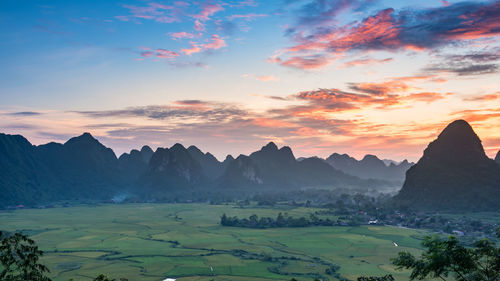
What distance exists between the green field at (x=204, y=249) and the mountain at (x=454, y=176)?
2942 cm

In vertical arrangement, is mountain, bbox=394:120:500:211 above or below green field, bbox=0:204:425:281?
above

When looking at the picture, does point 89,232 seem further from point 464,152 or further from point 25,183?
point 464,152

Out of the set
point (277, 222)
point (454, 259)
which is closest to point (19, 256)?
point (454, 259)

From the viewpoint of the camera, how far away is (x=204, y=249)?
57.1m

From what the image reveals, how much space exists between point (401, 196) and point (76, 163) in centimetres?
15449

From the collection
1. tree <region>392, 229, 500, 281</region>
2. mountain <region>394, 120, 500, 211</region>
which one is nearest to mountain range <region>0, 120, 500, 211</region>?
mountain <region>394, 120, 500, 211</region>

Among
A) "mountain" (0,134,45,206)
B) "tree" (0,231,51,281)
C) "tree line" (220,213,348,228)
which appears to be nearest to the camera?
"tree" (0,231,51,281)

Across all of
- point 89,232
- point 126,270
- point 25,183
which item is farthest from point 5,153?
point 126,270

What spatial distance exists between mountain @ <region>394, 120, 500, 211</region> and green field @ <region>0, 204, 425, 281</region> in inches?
1158

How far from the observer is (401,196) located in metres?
111

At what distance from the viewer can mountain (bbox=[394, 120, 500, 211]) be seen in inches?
3735

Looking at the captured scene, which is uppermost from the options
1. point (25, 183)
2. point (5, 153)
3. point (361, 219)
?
point (5, 153)

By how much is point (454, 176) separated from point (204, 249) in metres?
79.6

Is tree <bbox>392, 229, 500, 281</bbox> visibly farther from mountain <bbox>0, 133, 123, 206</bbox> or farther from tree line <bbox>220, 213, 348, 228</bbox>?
mountain <bbox>0, 133, 123, 206</bbox>
